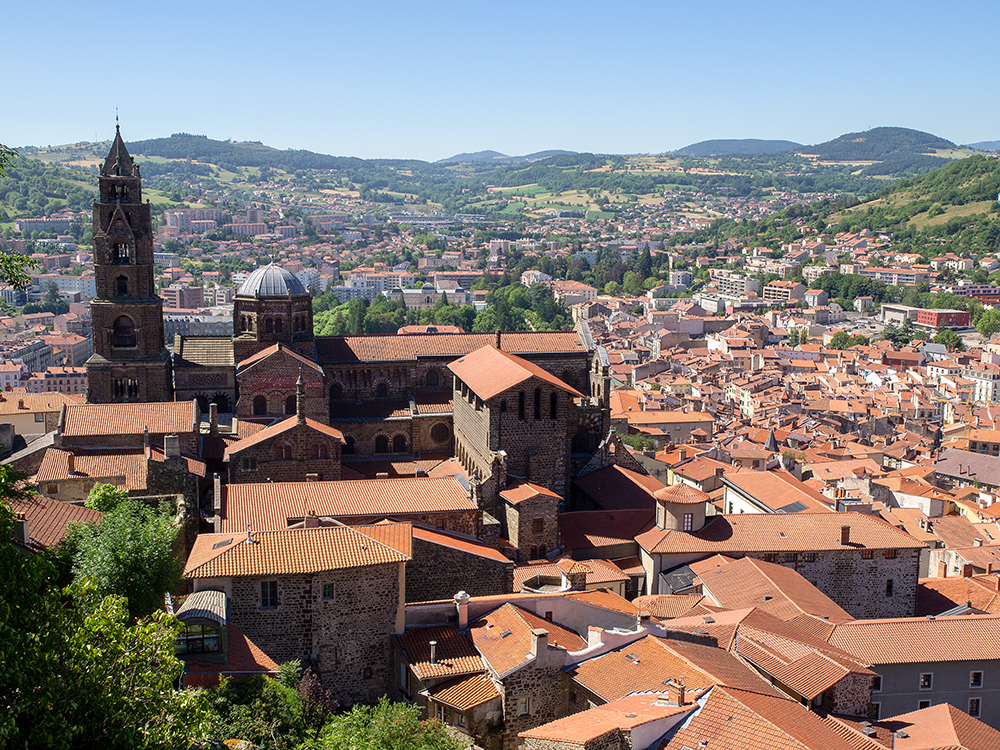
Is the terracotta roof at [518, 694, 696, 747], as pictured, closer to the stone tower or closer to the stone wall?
the stone wall

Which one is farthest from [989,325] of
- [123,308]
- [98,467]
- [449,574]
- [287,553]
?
[287,553]

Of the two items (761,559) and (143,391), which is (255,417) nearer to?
(143,391)

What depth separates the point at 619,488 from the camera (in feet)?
137

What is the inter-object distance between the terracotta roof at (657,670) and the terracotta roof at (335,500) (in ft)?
29.2

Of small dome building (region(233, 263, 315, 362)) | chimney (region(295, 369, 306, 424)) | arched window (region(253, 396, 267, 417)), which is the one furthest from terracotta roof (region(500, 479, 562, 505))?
small dome building (region(233, 263, 315, 362))

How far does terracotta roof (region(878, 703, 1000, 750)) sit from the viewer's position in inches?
1012

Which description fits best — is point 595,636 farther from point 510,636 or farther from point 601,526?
point 601,526

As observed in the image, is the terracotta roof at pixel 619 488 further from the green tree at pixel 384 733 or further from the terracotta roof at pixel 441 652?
the green tree at pixel 384 733

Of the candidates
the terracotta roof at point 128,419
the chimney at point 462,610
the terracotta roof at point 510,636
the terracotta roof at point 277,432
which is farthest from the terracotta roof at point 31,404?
the terracotta roof at point 510,636

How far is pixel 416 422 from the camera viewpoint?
142 feet

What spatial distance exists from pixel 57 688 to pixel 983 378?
11828 cm

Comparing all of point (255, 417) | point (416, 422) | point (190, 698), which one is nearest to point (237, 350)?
point (255, 417)

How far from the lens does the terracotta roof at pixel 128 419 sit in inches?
1481

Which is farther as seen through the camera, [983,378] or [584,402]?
[983,378]
